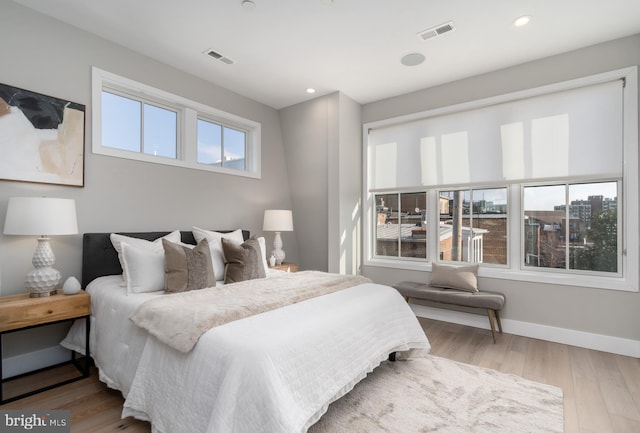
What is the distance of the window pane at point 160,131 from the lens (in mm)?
3416

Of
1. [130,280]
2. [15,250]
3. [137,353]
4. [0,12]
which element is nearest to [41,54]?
[0,12]

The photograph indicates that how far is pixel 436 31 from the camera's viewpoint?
2.86 metres

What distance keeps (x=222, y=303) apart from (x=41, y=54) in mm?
2635

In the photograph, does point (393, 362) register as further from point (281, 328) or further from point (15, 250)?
point (15, 250)

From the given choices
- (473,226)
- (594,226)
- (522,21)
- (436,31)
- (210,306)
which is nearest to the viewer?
(210,306)

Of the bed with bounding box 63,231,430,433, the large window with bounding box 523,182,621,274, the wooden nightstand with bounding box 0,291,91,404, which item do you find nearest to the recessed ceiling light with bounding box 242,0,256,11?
the bed with bounding box 63,231,430,433

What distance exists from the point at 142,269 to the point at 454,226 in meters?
3.52

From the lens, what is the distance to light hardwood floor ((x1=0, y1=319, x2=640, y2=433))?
1.93 meters

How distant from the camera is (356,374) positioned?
1.94 m

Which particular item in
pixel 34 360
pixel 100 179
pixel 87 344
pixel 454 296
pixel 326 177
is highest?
pixel 326 177

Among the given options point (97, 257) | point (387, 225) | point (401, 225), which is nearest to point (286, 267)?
point (387, 225)

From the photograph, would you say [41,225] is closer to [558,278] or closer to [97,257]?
[97,257]

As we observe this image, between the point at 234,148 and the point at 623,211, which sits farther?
the point at 234,148

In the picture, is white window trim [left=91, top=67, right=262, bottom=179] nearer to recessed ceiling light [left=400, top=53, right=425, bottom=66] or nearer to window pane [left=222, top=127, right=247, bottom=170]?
window pane [left=222, top=127, right=247, bottom=170]
